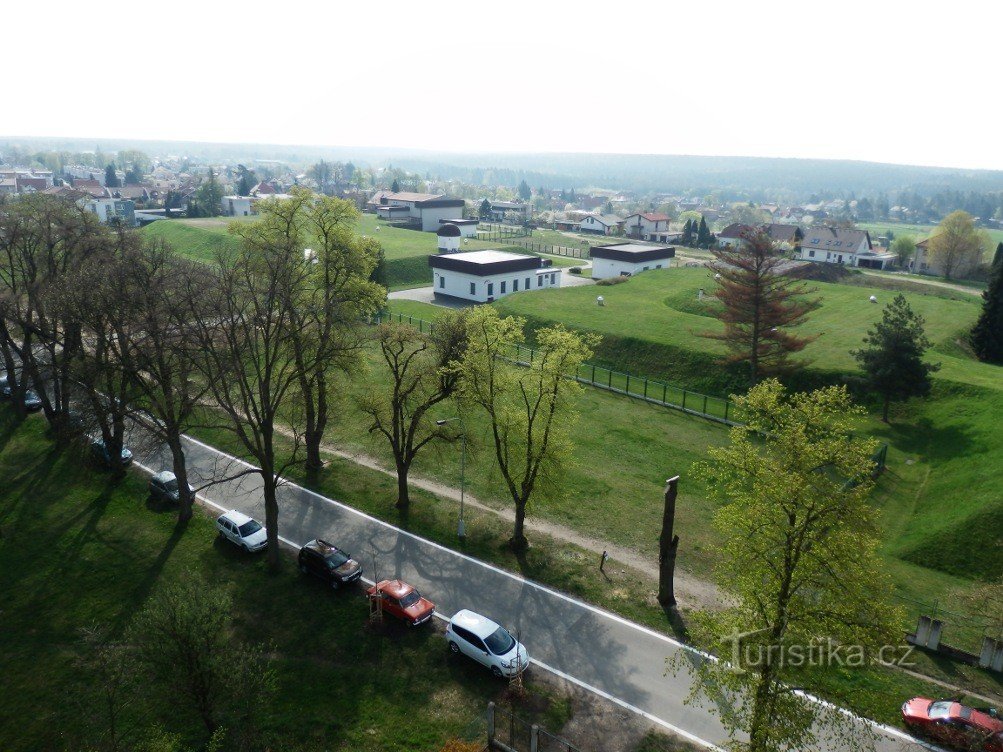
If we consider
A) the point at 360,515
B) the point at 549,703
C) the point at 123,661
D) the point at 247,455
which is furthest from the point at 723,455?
the point at 247,455

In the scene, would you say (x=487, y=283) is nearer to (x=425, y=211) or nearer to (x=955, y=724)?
(x=955, y=724)

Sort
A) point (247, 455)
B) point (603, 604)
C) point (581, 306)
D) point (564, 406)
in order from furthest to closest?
point (581, 306), point (247, 455), point (564, 406), point (603, 604)

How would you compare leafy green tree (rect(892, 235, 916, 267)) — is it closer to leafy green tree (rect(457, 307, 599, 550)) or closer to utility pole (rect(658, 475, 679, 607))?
leafy green tree (rect(457, 307, 599, 550))

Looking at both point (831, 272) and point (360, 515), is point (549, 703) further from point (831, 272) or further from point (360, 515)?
point (831, 272)

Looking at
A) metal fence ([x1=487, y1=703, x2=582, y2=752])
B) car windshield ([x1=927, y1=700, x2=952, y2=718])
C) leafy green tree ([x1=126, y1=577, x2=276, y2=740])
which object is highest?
leafy green tree ([x1=126, y1=577, x2=276, y2=740])

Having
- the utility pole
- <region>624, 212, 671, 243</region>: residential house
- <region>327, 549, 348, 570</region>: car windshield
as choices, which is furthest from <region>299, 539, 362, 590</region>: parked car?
<region>624, 212, 671, 243</region>: residential house

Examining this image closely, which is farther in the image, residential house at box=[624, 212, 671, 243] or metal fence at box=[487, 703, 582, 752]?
residential house at box=[624, 212, 671, 243]

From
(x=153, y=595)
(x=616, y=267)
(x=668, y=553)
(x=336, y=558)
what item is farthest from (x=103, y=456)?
(x=616, y=267)

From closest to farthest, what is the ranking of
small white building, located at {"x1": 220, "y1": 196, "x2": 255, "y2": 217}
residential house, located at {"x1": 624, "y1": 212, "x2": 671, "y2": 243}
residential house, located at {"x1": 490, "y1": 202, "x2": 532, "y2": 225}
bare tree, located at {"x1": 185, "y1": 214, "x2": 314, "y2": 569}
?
bare tree, located at {"x1": 185, "y1": 214, "x2": 314, "y2": 569} < residential house, located at {"x1": 624, "y1": 212, "x2": 671, "y2": 243} < small white building, located at {"x1": 220, "y1": 196, "x2": 255, "y2": 217} < residential house, located at {"x1": 490, "y1": 202, "x2": 532, "y2": 225}
